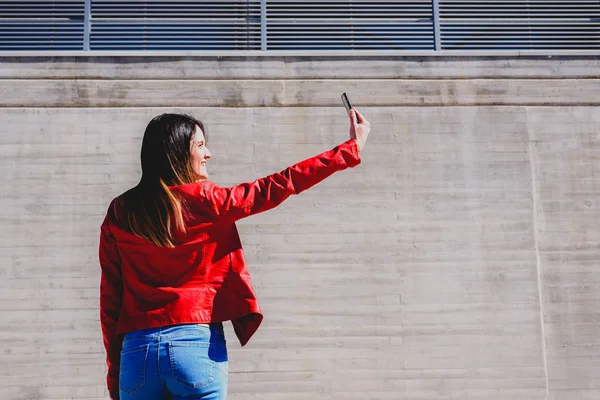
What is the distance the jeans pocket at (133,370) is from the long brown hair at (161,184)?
1.08 feet

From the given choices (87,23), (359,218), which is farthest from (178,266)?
(87,23)

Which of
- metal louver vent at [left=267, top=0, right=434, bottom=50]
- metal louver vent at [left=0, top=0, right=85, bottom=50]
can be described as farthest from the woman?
metal louver vent at [left=0, top=0, right=85, bottom=50]

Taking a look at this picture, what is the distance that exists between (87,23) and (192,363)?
17.1 ft

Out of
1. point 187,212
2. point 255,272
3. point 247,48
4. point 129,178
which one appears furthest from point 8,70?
point 187,212

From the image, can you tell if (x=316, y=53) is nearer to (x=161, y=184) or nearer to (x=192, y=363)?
(x=161, y=184)

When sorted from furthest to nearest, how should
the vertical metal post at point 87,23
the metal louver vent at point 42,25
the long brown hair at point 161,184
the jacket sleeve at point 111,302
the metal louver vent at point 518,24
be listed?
the metal louver vent at point 518,24
the metal louver vent at point 42,25
the vertical metal post at point 87,23
the jacket sleeve at point 111,302
the long brown hair at point 161,184

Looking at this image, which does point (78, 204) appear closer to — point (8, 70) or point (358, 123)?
point (8, 70)

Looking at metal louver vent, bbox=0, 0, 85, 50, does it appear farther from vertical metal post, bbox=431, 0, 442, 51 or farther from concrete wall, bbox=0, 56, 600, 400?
vertical metal post, bbox=431, 0, 442, 51

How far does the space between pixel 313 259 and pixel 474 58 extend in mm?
2096

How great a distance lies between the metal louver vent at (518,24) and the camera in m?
7.31

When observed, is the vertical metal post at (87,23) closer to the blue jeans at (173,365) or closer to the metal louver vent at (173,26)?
the metal louver vent at (173,26)

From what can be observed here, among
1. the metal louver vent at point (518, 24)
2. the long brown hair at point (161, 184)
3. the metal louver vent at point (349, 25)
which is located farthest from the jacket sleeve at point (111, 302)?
the metal louver vent at point (518, 24)

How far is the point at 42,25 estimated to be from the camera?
23.6 ft

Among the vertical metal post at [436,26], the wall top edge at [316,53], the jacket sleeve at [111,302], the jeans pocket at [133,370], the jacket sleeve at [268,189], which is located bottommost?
the jeans pocket at [133,370]
